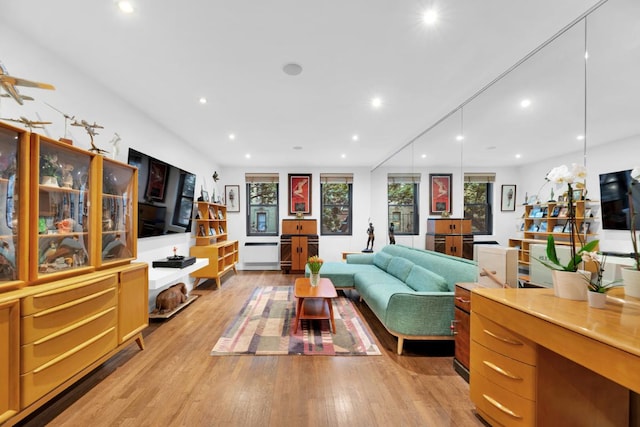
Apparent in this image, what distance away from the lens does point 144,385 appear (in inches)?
80.4

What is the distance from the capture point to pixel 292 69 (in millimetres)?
2326

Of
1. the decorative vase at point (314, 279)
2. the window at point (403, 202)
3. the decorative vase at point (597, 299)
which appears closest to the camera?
the decorative vase at point (597, 299)

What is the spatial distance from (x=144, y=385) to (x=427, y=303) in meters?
2.52

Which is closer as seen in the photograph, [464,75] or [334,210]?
[464,75]

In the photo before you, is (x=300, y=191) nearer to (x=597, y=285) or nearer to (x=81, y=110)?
(x=81, y=110)

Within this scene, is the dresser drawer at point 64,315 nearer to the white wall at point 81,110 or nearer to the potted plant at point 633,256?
the white wall at point 81,110

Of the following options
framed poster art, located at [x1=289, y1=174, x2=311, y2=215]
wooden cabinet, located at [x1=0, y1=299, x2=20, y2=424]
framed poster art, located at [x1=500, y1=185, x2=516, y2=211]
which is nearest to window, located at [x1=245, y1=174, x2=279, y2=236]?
framed poster art, located at [x1=289, y1=174, x2=311, y2=215]

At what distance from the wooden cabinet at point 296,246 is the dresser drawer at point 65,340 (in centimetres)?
409

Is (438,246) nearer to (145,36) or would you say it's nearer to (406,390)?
(406,390)

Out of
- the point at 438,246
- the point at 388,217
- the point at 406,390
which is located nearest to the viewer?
the point at 406,390

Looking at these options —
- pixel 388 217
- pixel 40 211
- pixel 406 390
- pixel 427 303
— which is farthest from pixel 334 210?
pixel 40 211

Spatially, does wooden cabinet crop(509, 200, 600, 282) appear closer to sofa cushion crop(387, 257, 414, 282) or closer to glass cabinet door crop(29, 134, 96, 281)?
sofa cushion crop(387, 257, 414, 282)

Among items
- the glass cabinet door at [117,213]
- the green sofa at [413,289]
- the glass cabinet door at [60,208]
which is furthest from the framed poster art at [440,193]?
the glass cabinet door at [60,208]

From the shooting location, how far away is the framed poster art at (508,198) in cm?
241
